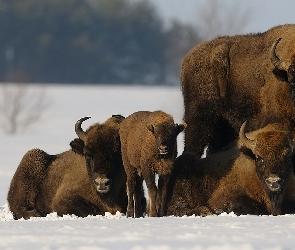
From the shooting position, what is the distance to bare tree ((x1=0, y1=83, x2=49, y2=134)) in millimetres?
45938

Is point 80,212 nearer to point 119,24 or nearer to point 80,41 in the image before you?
point 80,41

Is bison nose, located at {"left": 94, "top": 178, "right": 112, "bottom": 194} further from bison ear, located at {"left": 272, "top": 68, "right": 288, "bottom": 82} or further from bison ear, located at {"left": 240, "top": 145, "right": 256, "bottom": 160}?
bison ear, located at {"left": 272, "top": 68, "right": 288, "bottom": 82}

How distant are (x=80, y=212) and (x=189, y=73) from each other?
2.66m

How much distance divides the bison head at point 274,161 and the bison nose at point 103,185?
168 centimetres

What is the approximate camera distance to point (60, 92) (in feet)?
180

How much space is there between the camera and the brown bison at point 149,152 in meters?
10.9

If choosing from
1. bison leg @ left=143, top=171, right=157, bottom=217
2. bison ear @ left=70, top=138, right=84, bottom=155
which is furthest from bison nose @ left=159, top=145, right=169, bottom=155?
bison ear @ left=70, top=138, right=84, bottom=155

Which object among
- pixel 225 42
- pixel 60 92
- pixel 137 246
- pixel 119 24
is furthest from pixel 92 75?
pixel 137 246

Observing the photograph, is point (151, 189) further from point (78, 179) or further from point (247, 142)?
point (78, 179)

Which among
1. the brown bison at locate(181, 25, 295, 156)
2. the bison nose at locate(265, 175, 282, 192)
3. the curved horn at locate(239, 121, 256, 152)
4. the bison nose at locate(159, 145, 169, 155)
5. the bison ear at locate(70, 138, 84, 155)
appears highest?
the brown bison at locate(181, 25, 295, 156)

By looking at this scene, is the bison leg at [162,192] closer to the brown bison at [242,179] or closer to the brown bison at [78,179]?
the brown bison at [242,179]

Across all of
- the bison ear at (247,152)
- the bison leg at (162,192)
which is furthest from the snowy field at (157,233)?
the bison ear at (247,152)

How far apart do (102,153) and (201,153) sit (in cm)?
218

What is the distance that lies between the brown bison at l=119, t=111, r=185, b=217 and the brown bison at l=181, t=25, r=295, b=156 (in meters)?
1.80
